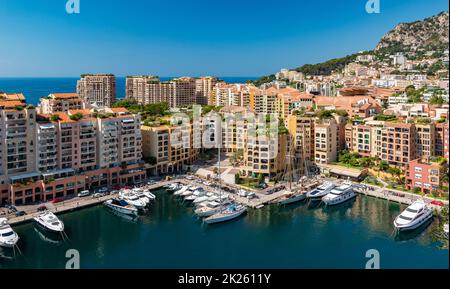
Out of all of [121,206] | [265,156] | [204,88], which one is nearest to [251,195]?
[265,156]

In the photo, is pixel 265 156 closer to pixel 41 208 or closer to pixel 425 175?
pixel 425 175

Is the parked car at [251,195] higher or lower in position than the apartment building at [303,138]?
lower

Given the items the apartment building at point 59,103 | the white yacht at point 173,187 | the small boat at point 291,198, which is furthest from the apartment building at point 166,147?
the apartment building at point 59,103

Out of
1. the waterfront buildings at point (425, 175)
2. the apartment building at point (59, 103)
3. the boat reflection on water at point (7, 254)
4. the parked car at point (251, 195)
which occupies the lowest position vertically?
the boat reflection on water at point (7, 254)

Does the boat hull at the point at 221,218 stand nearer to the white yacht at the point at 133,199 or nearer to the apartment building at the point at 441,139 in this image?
the white yacht at the point at 133,199
